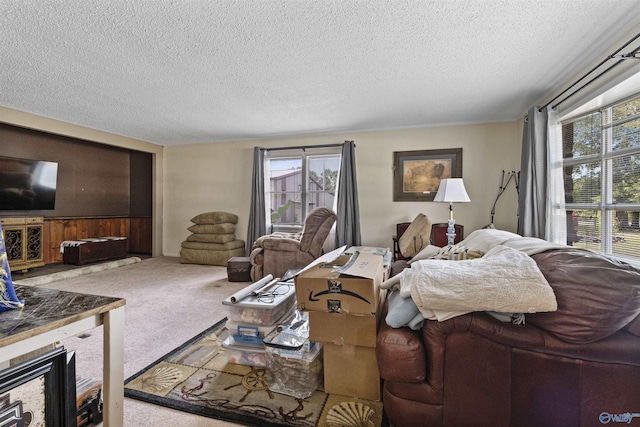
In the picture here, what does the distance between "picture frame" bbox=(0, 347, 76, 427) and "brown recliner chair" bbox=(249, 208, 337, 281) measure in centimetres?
298

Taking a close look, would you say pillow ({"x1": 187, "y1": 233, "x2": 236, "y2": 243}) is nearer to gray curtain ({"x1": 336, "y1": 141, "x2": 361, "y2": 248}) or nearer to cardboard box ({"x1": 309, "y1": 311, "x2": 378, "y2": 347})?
gray curtain ({"x1": 336, "y1": 141, "x2": 361, "y2": 248})

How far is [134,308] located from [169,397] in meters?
1.73

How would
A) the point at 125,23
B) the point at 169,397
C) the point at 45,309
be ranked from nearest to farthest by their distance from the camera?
the point at 45,309 < the point at 169,397 < the point at 125,23

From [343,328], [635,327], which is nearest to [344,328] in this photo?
[343,328]

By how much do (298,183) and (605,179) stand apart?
13.1 ft

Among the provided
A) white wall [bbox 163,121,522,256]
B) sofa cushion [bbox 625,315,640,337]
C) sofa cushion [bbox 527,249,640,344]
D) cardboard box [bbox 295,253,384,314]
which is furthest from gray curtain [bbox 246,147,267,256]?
sofa cushion [bbox 625,315,640,337]

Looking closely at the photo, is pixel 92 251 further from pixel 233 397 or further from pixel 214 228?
pixel 233 397

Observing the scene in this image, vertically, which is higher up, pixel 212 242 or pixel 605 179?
pixel 605 179

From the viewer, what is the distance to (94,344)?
214 cm

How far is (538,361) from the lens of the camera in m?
1.15

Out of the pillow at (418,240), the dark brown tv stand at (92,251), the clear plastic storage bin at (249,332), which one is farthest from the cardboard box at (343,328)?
the dark brown tv stand at (92,251)

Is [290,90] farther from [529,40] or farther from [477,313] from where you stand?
[477,313]

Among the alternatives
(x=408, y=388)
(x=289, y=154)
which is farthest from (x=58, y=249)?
(x=408, y=388)

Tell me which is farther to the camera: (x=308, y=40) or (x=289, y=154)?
(x=289, y=154)
